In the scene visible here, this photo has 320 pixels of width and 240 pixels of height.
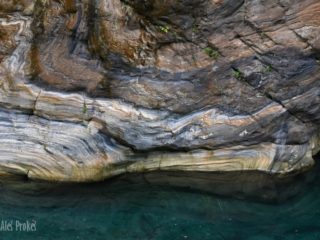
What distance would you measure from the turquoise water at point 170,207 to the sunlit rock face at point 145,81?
27 cm

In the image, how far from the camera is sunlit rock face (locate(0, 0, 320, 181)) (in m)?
6.32

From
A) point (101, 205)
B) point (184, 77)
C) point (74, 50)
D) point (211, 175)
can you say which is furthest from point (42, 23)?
point (211, 175)

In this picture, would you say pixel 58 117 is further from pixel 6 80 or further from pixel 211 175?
pixel 211 175

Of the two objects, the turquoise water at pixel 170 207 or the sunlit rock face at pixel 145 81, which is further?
the sunlit rock face at pixel 145 81

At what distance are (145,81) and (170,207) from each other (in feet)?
5.16

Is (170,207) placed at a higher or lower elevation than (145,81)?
lower

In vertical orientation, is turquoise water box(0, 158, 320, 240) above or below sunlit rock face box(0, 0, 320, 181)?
below

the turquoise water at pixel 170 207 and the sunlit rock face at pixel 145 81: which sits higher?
the sunlit rock face at pixel 145 81

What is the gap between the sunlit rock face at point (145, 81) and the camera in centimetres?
632

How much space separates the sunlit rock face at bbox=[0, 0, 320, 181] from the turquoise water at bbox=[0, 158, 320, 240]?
273 mm

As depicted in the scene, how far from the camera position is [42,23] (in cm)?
647

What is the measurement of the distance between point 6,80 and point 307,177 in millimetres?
4021

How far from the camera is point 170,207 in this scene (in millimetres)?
6598

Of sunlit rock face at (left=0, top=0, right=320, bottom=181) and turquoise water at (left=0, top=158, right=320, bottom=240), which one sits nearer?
turquoise water at (left=0, top=158, right=320, bottom=240)
